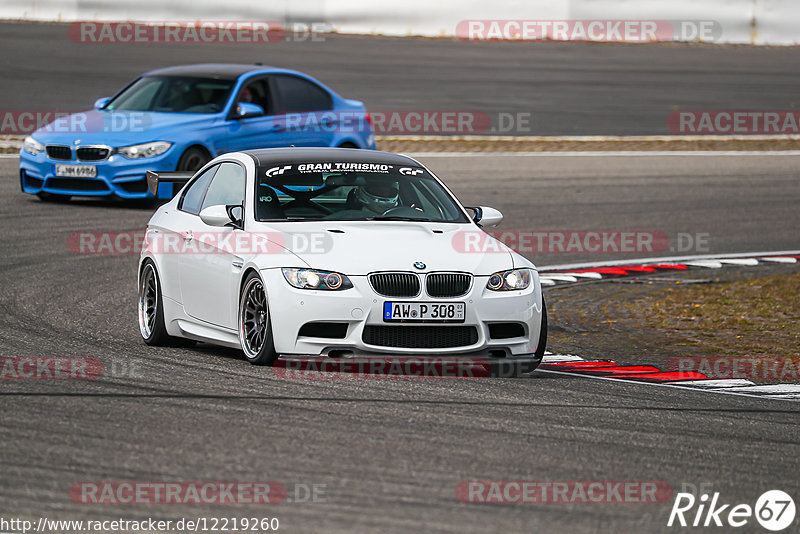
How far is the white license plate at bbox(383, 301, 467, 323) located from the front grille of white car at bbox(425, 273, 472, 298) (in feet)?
0.23

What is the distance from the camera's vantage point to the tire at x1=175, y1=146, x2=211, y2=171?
53.3 ft

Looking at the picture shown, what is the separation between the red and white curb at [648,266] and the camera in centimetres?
1411

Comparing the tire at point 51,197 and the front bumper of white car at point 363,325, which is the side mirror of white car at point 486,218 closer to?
the front bumper of white car at point 363,325

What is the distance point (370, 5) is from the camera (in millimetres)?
34656

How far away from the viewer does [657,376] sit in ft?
30.1

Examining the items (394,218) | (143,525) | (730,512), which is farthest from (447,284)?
(143,525)

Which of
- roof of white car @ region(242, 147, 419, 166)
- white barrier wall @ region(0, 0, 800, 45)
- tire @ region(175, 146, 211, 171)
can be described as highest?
white barrier wall @ region(0, 0, 800, 45)

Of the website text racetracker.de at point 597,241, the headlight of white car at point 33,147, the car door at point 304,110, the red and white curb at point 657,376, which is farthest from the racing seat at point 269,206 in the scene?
the car door at point 304,110

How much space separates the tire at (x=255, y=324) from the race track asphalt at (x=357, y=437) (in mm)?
124

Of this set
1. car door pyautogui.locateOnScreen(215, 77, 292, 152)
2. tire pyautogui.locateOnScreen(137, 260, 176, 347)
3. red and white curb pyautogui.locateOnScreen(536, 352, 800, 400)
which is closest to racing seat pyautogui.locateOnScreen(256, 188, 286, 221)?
tire pyautogui.locateOnScreen(137, 260, 176, 347)

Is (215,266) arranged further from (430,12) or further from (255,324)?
(430,12)

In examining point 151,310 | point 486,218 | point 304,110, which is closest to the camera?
point 486,218

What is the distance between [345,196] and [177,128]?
747 cm

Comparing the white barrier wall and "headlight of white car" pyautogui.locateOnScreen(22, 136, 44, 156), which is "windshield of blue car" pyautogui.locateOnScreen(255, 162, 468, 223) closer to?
"headlight of white car" pyautogui.locateOnScreen(22, 136, 44, 156)
